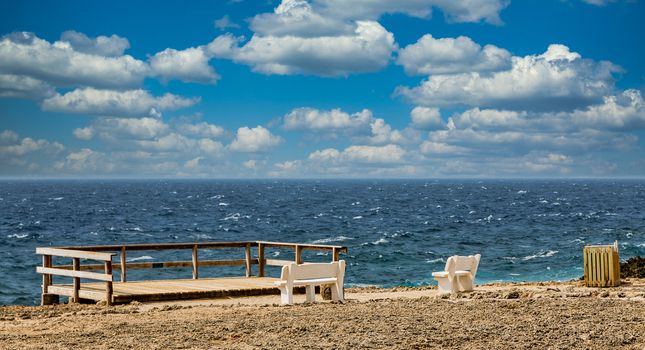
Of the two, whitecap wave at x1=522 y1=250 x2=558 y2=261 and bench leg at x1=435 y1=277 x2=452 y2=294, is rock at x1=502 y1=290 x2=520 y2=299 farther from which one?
whitecap wave at x1=522 y1=250 x2=558 y2=261

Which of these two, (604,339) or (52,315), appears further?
(52,315)

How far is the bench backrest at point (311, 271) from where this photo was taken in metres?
16.6

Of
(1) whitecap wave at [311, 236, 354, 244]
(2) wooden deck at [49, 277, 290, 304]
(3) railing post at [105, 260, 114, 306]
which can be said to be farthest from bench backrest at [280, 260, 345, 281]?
(1) whitecap wave at [311, 236, 354, 244]

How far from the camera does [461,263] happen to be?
19.0m

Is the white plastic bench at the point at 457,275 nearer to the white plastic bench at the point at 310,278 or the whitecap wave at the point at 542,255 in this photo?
the white plastic bench at the point at 310,278

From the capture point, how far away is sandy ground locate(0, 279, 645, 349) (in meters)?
12.0

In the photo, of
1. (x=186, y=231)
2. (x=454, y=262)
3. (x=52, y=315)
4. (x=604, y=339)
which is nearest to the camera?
(x=604, y=339)

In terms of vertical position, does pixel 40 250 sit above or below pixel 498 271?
above

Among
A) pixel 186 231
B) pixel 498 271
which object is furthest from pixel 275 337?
pixel 186 231

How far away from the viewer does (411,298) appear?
18062mm

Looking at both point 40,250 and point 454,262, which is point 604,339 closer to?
point 454,262

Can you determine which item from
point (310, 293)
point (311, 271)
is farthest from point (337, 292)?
point (311, 271)

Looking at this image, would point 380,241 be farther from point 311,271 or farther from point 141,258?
point 311,271

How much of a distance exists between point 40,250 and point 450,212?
251 ft
